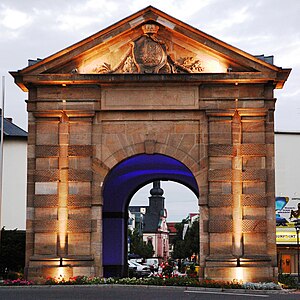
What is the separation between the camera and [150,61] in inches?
1205

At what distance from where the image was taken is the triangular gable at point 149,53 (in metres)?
30.2

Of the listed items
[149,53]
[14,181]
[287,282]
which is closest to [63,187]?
[149,53]

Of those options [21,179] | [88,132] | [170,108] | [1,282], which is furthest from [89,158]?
[21,179]

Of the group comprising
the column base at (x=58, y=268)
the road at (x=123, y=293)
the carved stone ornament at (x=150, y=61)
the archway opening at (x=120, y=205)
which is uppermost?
the carved stone ornament at (x=150, y=61)

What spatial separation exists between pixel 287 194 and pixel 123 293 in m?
31.4

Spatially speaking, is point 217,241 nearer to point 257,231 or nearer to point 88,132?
point 257,231

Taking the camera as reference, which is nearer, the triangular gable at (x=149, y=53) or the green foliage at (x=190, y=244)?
the triangular gable at (x=149, y=53)

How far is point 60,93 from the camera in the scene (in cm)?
3075

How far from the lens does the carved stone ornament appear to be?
30.6 m

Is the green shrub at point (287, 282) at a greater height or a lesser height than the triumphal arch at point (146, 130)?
lesser

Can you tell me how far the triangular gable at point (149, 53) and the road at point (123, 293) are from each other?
8549mm

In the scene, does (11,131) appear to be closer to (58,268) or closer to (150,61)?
(150,61)

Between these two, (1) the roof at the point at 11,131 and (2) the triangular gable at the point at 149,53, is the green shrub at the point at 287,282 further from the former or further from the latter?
(1) the roof at the point at 11,131

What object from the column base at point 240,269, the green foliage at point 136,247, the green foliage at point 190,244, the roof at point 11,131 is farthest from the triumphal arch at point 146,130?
the green foliage at point 136,247
